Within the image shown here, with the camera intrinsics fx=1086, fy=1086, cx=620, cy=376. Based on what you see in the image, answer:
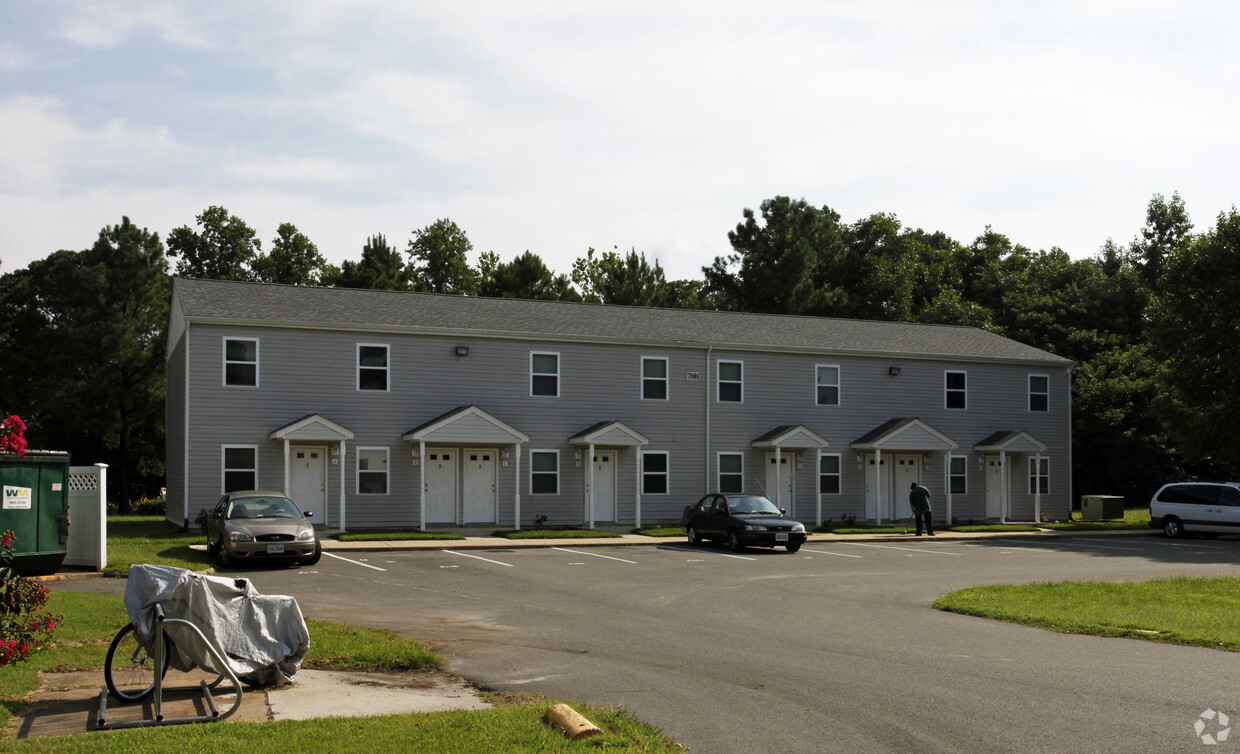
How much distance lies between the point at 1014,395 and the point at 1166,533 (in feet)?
23.0

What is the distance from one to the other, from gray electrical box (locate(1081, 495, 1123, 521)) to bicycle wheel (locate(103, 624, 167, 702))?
33617 mm

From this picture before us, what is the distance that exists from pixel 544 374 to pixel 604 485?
12.2ft

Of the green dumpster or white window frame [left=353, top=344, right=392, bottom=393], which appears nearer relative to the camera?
the green dumpster

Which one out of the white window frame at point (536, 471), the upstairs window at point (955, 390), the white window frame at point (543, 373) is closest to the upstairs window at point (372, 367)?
the white window frame at point (543, 373)

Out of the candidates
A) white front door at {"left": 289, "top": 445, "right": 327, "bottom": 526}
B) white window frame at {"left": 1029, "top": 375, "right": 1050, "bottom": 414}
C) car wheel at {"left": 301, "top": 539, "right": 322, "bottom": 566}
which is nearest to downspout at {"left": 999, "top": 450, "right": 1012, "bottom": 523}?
white window frame at {"left": 1029, "top": 375, "right": 1050, "bottom": 414}

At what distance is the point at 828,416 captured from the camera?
113ft

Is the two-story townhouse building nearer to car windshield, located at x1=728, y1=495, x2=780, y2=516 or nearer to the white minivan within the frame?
the white minivan

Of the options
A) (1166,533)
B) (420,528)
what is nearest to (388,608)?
(420,528)

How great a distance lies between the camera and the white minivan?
30.6 m

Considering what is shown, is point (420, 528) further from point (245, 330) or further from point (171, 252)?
point (171, 252)

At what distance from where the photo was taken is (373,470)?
2914cm

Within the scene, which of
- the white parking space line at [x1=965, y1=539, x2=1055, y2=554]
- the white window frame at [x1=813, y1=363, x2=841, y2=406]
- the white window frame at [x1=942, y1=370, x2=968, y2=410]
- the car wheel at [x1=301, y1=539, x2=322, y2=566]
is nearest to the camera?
the car wheel at [x1=301, y1=539, x2=322, y2=566]

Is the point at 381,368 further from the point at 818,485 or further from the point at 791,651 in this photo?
the point at 791,651

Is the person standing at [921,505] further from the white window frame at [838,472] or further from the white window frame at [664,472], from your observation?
the white window frame at [664,472]
